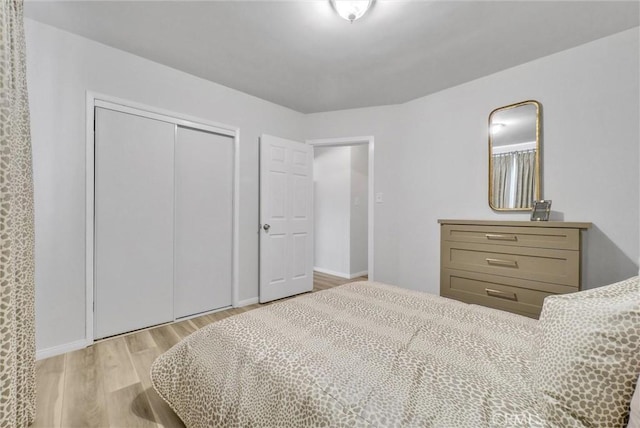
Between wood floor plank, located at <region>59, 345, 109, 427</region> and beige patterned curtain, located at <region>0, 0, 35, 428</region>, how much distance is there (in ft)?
0.59

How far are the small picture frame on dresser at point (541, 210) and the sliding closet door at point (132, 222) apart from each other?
3.19 m

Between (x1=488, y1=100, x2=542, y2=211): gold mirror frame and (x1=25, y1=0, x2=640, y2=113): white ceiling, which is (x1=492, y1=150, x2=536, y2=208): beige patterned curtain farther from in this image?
(x1=25, y1=0, x2=640, y2=113): white ceiling

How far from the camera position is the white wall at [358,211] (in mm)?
4566

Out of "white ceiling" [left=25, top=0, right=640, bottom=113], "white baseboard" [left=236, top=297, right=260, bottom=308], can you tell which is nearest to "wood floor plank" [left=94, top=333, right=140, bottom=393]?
"white baseboard" [left=236, top=297, right=260, bottom=308]

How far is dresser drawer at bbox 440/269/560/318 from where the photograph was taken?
2.08m

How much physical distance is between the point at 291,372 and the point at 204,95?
9.21 ft

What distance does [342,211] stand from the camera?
4.65 metres

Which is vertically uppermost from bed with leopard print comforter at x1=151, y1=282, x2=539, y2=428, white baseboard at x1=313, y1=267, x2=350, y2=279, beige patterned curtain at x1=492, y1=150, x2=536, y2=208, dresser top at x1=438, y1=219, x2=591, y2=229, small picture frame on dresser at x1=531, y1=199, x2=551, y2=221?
beige patterned curtain at x1=492, y1=150, x2=536, y2=208

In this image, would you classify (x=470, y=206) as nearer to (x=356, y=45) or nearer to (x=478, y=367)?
(x=356, y=45)

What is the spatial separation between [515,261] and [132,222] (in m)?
3.19

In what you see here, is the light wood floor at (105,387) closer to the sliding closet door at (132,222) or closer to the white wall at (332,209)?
the sliding closet door at (132,222)

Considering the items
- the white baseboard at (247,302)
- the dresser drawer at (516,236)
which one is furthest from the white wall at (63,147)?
the dresser drawer at (516,236)

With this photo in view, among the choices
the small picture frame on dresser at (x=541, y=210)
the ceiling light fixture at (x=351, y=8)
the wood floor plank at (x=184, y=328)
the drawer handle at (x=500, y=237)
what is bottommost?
the wood floor plank at (x=184, y=328)

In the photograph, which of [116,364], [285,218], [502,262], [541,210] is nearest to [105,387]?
[116,364]
